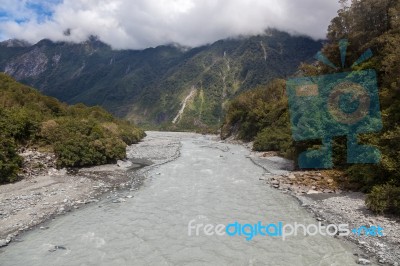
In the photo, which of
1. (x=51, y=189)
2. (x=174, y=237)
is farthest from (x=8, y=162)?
(x=174, y=237)

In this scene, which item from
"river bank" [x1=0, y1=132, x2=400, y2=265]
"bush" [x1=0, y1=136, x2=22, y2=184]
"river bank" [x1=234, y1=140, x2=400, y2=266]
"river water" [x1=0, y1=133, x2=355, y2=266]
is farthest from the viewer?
"bush" [x1=0, y1=136, x2=22, y2=184]

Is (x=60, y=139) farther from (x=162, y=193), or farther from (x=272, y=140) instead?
(x=272, y=140)

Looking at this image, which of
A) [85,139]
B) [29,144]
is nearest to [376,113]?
[85,139]

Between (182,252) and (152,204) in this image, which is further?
(152,204)

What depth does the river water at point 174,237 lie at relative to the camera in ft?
59.3

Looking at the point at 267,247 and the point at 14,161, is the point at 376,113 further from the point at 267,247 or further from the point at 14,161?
the point at 14,161

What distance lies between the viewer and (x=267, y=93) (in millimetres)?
103125

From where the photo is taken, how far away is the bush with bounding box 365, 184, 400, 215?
22.8 metres

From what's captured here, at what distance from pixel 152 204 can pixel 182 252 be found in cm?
1059

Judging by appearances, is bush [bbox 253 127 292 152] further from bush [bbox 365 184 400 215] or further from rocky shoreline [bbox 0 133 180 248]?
bush [bbox 365 184 400 215]
